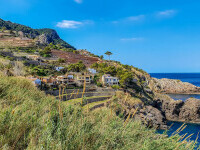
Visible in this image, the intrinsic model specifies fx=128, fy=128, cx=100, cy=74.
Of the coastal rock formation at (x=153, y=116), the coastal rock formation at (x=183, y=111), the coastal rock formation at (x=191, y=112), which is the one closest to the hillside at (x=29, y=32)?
the coastal rock formation at (x=153, y=116)

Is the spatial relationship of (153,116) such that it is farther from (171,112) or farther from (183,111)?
(183,111)

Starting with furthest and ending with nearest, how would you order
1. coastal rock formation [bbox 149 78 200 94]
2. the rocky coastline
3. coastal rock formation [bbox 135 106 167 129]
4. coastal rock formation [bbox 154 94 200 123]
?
coastal rock formation [bbox 149 78 200 94] → coastal rock formation [bbox 154 94 200 123] → the rocky coastline → coastal rock formation [bbox 135 106 167 129]

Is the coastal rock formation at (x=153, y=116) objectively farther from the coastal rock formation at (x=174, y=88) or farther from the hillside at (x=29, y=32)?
the hillside at (x=29, y=32)

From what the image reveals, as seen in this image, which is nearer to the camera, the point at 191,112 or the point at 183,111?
the point at 191,112

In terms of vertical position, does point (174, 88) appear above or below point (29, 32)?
below

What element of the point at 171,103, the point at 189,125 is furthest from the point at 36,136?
the point at 171,103

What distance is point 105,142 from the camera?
2.57 metres

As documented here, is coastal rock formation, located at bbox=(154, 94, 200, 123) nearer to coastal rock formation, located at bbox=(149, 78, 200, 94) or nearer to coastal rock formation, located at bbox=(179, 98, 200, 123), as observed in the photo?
coastal rock formation, located at bbox=(179, 98, 200, 123)

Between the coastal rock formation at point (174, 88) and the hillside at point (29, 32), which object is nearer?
the coastal rock formation at point (174, 88)

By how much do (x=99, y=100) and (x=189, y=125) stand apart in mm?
16726

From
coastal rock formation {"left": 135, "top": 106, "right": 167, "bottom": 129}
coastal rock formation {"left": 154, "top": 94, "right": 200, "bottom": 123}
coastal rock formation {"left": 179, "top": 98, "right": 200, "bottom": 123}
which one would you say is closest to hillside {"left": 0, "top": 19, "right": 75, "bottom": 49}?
coastal rock formation {"left": 135, "top": 106, "right": 167, "bottom": 129}

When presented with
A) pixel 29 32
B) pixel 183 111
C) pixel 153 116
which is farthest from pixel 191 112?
pixel 29 32

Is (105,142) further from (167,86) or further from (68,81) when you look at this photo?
(167,86)

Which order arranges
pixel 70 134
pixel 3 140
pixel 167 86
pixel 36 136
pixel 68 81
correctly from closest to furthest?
pixel 3 140
pixel 36 136
pixel 70 134
pixel 68 81
pixel 167 86
